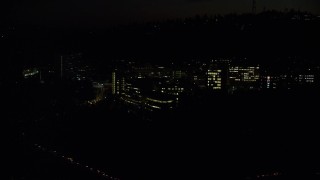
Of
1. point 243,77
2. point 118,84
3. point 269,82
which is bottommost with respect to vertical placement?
point 118,84

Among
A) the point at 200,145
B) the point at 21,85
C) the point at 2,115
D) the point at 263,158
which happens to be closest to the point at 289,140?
the point at 263,158

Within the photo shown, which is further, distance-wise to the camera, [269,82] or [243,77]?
[243,77]

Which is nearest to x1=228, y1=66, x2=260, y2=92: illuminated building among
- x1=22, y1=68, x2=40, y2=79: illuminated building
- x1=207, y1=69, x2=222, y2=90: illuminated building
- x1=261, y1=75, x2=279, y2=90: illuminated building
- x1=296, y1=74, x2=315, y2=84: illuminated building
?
x1=261, y1=75, x2=279, y2=90: illuminated building

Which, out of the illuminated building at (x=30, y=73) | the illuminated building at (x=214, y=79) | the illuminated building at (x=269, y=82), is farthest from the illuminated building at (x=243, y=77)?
the illuminated building at (x=30, y=73)

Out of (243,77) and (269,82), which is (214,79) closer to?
(243,77)

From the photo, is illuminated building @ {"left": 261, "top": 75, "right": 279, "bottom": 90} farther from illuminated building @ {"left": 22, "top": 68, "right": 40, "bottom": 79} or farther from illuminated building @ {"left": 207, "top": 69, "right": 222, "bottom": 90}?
illuminated building @ {"left": 22, "top": 68, "right": 40, "bottom": 79}

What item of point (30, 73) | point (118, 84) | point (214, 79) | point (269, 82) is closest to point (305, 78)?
point (269, 82)
